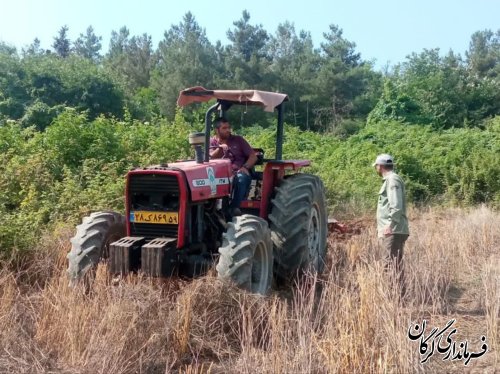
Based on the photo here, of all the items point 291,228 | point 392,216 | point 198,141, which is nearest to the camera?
point 198,141

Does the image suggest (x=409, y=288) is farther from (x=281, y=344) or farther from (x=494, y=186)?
(x=494, y=186)

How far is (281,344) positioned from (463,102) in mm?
27903

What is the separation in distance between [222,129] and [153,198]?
1.55m

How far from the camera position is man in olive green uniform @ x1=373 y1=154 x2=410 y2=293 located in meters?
7.07

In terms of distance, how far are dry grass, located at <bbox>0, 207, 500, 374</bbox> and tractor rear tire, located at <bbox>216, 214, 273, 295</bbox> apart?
17 cm

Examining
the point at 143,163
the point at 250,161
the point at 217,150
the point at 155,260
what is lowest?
the point at 155,260

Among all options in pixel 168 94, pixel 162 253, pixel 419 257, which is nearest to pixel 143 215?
pixel 162 253

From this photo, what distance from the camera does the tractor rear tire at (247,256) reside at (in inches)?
217

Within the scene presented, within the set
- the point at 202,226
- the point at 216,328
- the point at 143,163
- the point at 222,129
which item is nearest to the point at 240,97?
the point at 222,129

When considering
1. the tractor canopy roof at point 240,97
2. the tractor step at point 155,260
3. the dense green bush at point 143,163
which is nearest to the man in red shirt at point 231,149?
the tractor canopy roof at point 240,97

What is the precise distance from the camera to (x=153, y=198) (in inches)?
241

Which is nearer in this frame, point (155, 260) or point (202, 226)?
point (155, 260)

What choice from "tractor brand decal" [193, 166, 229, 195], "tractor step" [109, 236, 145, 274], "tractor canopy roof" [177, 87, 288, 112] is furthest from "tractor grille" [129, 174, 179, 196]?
"tractor canopy roof" [177, 87, 288, 112]

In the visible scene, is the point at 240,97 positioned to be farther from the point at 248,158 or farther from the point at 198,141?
the point at 198,141
